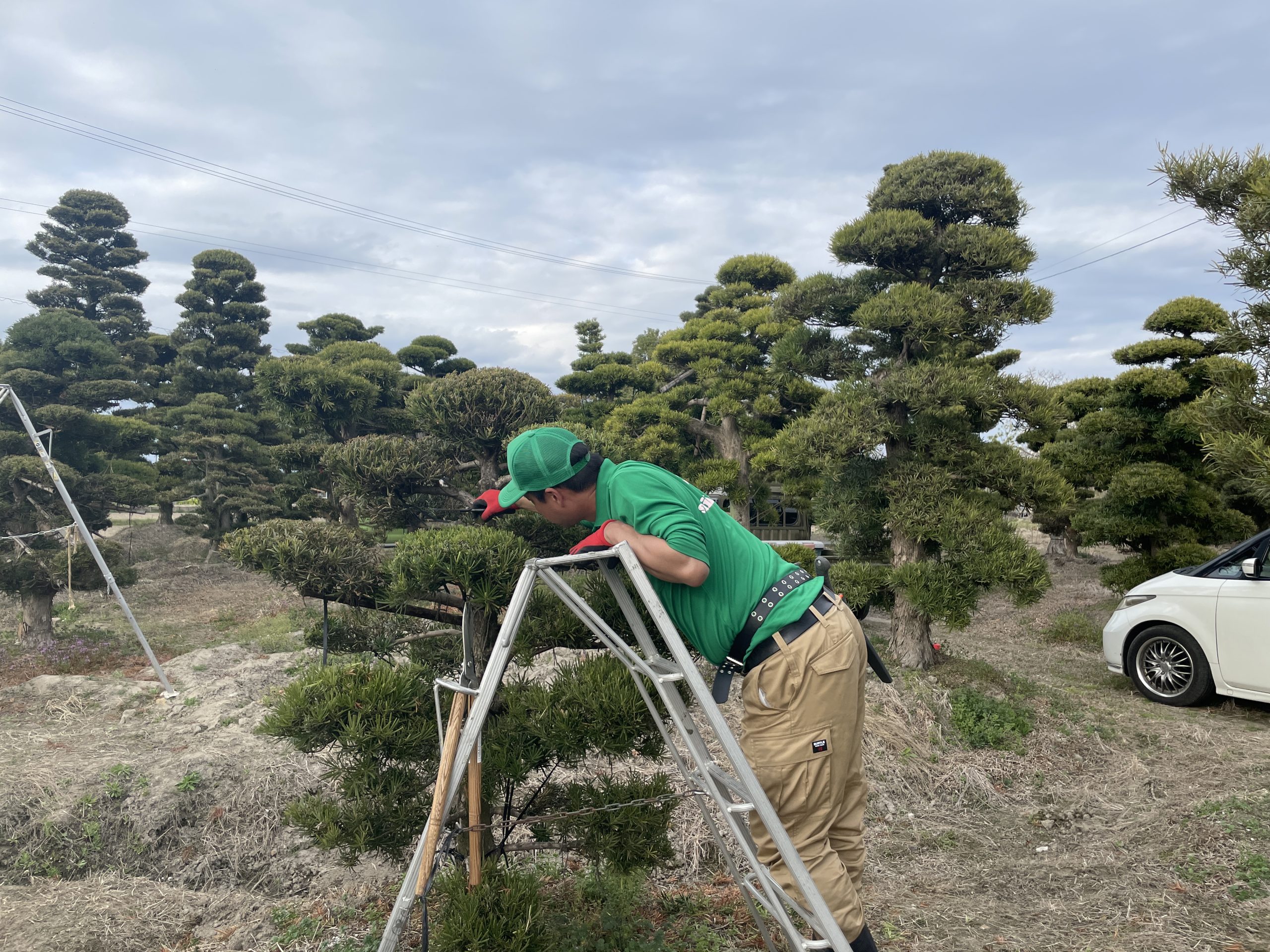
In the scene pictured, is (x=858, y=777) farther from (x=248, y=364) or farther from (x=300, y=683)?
(x=248, y=364)

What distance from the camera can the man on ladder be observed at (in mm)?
2551

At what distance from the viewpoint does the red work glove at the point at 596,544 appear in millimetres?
2486

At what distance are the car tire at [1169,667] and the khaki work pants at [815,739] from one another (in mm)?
6286

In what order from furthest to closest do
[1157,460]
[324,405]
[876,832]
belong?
[324,405]
[1157,460]
[876,832]

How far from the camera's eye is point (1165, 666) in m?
7.43

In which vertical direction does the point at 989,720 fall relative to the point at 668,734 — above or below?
below

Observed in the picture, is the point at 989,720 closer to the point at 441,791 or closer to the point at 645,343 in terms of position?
the point at 441,791

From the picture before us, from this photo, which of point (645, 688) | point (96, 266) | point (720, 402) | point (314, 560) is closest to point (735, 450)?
point (720, 402)

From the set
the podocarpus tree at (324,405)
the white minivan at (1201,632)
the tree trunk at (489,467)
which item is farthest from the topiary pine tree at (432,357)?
A: the white minivan at (1201,632)

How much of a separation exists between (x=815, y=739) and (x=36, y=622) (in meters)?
12.2

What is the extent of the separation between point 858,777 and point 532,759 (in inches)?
51.6

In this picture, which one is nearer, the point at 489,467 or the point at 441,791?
the point at 441,791

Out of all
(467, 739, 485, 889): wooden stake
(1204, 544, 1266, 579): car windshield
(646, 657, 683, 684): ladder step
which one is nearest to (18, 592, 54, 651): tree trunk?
(467, 739, 485, 889): wooden stake

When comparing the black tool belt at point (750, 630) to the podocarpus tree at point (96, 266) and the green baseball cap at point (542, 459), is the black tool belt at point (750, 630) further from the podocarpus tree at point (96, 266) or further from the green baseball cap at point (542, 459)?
the podocarpus tree at point (96, 266)
